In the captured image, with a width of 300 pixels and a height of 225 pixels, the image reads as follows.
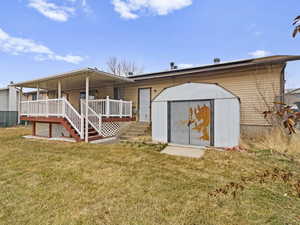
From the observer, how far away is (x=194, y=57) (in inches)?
664

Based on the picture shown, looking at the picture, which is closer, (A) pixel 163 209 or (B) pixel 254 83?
(A) pixel 163 209

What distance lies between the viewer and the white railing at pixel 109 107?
8.63 meters

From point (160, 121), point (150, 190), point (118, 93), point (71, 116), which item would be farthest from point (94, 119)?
point (150, 190)

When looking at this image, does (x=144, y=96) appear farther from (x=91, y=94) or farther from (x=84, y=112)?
(x=91, y=94)

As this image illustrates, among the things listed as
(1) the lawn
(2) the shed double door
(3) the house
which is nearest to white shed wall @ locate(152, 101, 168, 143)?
(2) the shed double door

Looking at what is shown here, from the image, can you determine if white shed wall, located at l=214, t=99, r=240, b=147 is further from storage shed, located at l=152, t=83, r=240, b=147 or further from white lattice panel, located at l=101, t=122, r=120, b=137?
white lattice panel, located at l=101, t=122, r=120, b=137

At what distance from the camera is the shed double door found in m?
6.34

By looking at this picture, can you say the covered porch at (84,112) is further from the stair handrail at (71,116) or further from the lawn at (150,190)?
the lawn at (150,190)

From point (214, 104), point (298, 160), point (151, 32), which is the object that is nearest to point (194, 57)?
point (151, 32)

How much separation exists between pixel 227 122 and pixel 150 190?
4247 millimetres

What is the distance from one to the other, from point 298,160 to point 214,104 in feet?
10.1

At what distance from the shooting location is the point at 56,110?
8500 millimetres

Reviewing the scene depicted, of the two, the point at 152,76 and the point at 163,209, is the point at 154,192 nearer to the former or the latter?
the point at 163,209

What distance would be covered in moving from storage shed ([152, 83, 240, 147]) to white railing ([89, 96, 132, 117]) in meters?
2.74
